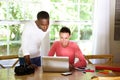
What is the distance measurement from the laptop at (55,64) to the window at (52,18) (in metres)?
1.27

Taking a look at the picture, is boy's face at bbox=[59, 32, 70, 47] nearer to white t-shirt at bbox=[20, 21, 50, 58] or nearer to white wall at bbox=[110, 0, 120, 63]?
white t-shirt at bbox=[20, 21, 50, 58]

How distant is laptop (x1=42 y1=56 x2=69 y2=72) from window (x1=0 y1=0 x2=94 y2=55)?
1.27m

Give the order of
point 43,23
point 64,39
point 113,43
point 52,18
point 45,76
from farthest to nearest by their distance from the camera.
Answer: point 113,43 < point 52,18 < point 64,39 < point 43,23 < point 45,76

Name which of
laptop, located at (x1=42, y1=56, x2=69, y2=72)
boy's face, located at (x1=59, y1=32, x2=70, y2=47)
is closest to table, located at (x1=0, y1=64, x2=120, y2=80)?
laptop, located at (x1=42, y1=56, x2=69, y2=72)

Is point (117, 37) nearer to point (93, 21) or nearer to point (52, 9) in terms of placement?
point (93, 21)

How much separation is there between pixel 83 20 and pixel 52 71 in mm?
1541

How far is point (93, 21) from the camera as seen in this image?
3543 millimetres

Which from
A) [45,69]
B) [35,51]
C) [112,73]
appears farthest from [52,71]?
[112,73]

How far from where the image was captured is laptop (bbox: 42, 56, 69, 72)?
7.42 feet

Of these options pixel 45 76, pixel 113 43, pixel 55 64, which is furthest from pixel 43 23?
pixel 113 43

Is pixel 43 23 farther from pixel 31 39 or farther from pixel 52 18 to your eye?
pixel 52 18

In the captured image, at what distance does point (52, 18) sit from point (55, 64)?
1.38 meters

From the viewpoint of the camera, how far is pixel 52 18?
3539 mm

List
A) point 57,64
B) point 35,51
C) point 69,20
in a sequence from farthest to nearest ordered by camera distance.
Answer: point 69,20 < point 35,51 < point 57,64
